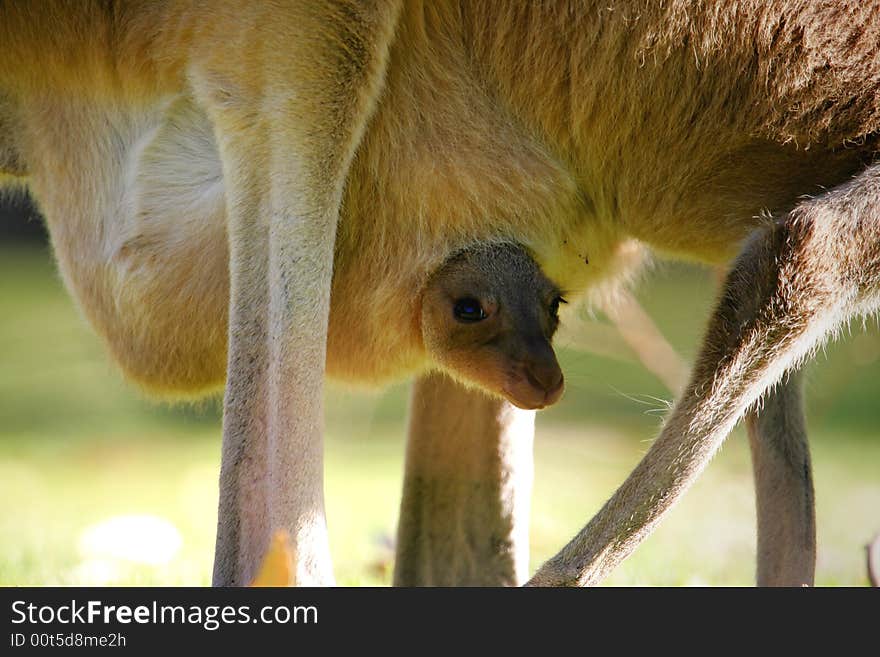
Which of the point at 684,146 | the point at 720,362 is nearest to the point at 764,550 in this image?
the point at 720,362

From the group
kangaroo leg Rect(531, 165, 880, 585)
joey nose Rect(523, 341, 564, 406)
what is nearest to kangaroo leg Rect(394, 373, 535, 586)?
joey nose Rect(523, 341, 564, 406)

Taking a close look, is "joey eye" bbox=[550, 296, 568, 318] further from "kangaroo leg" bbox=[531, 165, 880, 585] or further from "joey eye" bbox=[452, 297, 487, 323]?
"kangaroo leg" bbox=[531, 165, 880, 585]

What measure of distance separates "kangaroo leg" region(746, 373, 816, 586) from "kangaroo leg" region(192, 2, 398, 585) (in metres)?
0.95

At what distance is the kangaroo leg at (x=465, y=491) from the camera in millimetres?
2711

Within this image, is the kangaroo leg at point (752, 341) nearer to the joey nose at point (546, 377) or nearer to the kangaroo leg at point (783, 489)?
the joey nose at point (546, 377)

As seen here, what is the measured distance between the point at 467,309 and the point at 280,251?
1.31ft

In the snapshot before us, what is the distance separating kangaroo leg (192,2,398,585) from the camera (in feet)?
6.27

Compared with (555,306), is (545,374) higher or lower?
lower

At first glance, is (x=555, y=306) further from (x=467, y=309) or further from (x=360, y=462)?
(x=360, y=462)

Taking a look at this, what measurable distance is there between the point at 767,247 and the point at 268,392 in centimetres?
79

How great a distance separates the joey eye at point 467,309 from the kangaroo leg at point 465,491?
50 cm

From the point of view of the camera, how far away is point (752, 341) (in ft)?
6.65

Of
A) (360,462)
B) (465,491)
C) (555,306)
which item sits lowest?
(465,491)

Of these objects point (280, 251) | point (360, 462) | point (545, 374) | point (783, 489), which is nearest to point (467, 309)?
point (545, 374)
